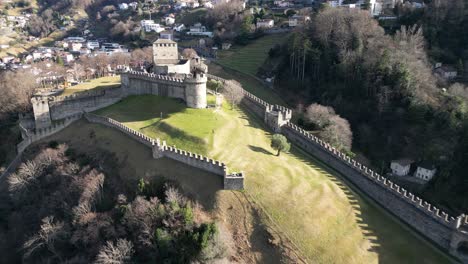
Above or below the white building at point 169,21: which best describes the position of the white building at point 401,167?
below

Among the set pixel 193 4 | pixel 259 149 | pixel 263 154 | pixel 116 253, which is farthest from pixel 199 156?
pixel 193 4

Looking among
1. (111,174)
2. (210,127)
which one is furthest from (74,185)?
(210,127)

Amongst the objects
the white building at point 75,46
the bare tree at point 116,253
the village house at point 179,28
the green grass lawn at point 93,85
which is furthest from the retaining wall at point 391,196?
the white building at point 75,46

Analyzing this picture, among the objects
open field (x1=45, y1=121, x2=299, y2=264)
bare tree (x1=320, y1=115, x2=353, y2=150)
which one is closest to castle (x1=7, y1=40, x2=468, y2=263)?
open field (x1=45, y1=121, x2=299, y2=264)

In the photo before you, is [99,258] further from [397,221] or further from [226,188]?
[397,221]

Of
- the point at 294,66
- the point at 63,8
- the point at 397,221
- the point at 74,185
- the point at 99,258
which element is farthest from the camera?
the point at 63,8

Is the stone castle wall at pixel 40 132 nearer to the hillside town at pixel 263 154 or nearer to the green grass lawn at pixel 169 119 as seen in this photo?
the hillside town at pixel 263 154

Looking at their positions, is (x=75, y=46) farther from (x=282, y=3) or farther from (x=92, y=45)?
(x=282, y=3)
